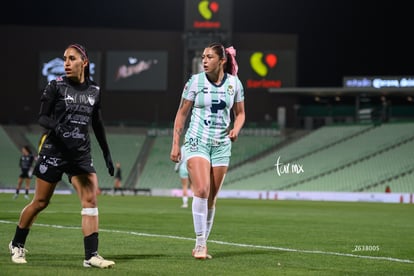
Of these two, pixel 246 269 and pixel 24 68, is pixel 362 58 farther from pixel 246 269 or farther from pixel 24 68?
pixel 246 269

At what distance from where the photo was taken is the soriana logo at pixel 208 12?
55.6 meters

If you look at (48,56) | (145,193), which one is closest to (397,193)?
(145,193)

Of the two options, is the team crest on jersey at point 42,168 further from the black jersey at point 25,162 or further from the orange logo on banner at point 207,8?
the orange logo on banner at point 207,8

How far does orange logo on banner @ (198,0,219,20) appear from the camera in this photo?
55625 millimetres

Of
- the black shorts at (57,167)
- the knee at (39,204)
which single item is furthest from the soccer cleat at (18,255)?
the black shorts at (57,167)

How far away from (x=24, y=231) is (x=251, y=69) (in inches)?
2022

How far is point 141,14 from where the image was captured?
69438mm

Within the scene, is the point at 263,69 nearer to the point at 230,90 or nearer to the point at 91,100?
the point at 230,90

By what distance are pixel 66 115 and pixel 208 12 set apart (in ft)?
156

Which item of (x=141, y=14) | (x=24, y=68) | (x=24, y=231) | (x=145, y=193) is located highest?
(x=141, y=14)

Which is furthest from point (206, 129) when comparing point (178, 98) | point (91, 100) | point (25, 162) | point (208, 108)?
point (178, 98)

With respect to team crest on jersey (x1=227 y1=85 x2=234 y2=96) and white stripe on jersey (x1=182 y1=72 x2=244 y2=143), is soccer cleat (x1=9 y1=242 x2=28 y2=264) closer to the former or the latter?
white stripe on jersey (x1=182 y1=72 x2=244 y2=143)

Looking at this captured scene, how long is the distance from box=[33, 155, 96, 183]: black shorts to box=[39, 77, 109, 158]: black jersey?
0.06 meters

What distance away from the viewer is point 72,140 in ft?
29.5
